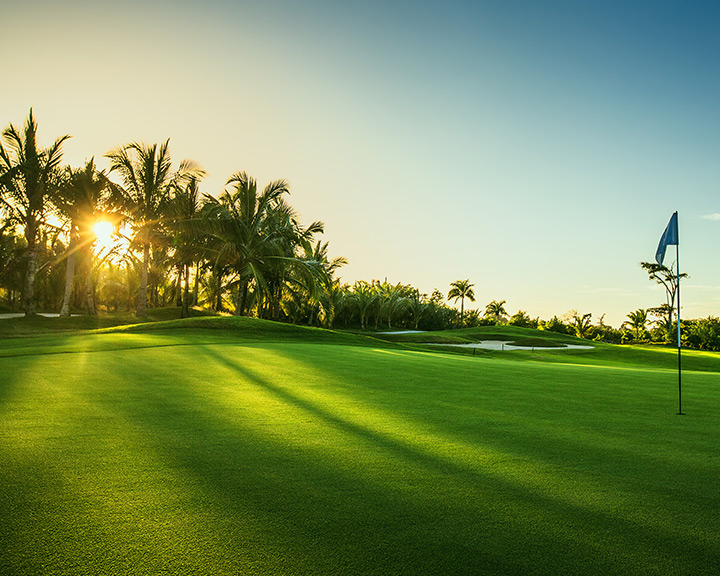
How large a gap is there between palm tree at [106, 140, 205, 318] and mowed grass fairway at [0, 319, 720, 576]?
19.2 m

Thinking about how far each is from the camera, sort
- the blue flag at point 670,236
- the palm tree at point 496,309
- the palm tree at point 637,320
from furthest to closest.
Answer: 1. the palm tree at point 496,309
2. the palm tree at point 637,320
3. the blue flag at point 670,236

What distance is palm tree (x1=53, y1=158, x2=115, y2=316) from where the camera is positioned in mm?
23312

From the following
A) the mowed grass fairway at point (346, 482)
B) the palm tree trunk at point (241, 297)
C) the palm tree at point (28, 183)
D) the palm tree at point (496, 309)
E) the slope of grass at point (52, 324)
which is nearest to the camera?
the mowed grass fairway at point (346, 482)

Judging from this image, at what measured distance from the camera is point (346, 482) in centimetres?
321

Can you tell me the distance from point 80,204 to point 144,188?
3.28 meters

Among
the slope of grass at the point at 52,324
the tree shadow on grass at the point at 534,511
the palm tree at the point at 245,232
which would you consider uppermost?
the palm tree at the point at 245,232

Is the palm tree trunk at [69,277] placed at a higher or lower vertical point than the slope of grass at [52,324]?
higher

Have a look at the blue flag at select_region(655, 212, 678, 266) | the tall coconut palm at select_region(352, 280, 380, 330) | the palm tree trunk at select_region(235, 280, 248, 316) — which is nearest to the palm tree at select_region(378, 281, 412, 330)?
the tall coconut palm at select_region(352, 280, 380, 330)

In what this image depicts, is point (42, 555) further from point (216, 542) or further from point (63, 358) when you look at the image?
point (63, 358)

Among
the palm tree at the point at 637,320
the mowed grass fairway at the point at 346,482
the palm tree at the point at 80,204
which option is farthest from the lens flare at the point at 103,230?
the palm tree at the point at 637,320

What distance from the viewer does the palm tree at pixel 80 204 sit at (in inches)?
918

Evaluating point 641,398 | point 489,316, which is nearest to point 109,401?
point 641,398

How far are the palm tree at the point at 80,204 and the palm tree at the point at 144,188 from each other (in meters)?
0.99

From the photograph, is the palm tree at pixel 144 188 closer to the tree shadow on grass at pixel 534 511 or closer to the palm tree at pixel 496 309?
the tree shadow on grass at pixel 534 511
